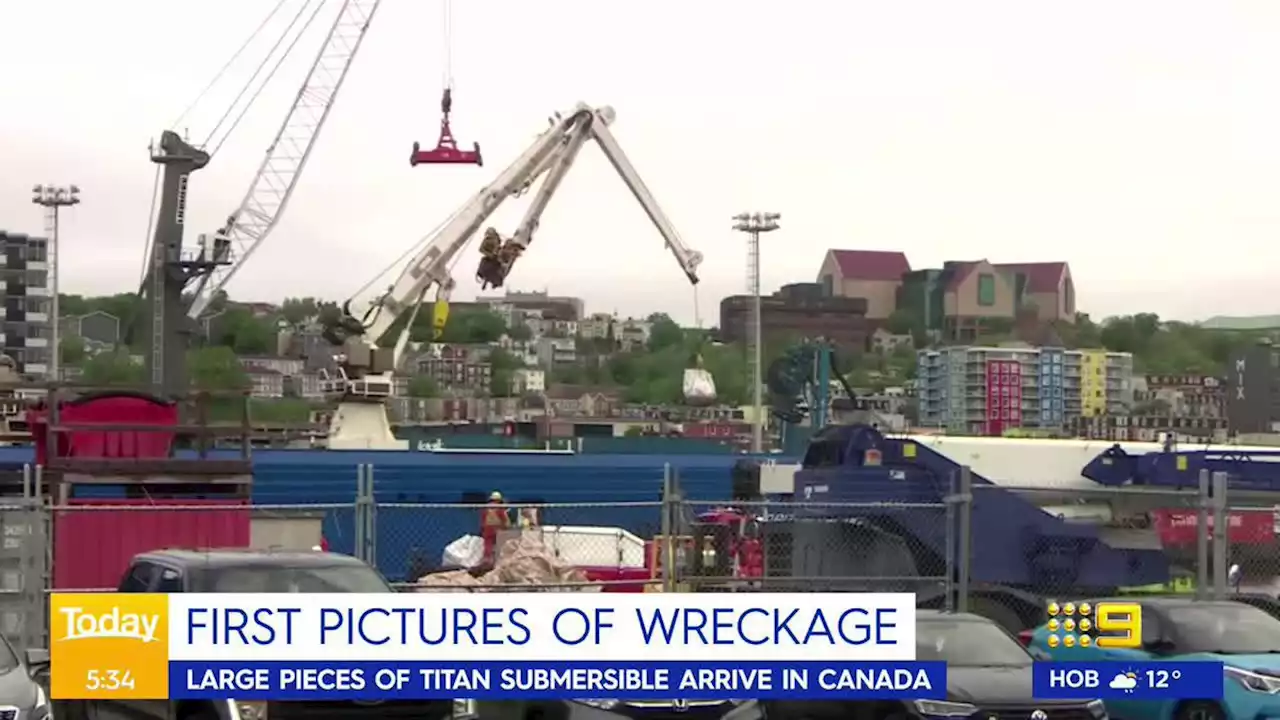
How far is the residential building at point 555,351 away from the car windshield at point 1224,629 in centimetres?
16315

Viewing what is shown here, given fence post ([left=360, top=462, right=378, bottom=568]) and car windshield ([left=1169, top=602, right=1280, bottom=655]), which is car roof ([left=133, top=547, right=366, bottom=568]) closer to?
fence post ([left=360, top=462, right=378, bottom=568])

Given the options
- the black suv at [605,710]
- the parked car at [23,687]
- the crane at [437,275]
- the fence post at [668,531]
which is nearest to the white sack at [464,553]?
the fence post at [668,531]

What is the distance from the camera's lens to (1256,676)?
15883 millimetres

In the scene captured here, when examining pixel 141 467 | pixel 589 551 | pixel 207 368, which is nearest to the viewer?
pixel 141 467

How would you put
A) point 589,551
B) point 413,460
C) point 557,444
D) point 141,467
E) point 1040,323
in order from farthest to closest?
point 1040,323 < point 557,444 < point 413,460 < point 589,551 < point 141,467

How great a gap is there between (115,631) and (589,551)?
14.5 metres

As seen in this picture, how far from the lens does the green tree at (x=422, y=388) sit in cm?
15300

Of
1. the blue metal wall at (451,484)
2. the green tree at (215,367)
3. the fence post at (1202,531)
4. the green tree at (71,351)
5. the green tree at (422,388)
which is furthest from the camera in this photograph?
the green tree at (422,388)

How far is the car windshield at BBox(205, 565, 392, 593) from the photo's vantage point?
45.9 ft

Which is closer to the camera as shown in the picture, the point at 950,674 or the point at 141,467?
the point at 950,674

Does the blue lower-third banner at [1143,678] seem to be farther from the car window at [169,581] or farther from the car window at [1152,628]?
the car window at [169,581]

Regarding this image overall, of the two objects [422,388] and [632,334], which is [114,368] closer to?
[422,388]

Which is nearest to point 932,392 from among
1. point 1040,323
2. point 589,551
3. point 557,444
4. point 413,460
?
point 1040,323

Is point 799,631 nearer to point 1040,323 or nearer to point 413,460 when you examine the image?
point 413,460
